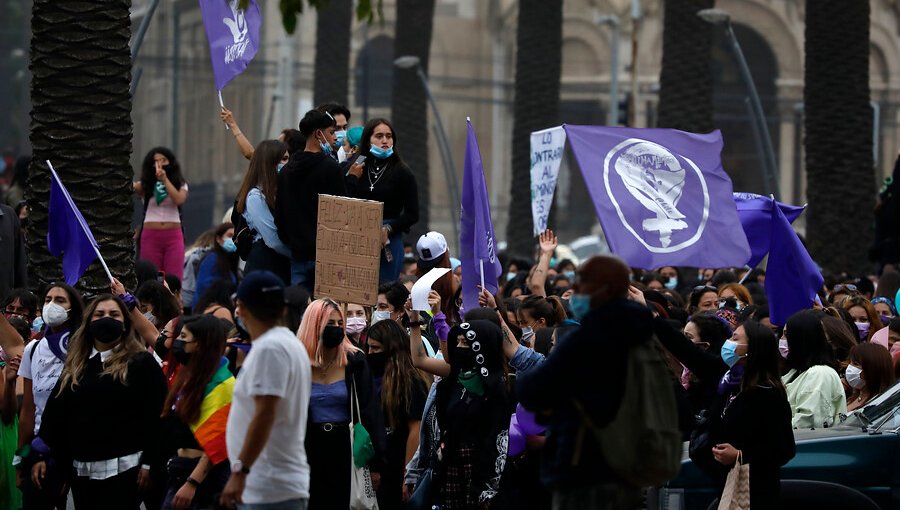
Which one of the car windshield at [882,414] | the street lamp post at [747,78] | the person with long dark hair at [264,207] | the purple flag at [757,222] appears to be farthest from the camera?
the street lamp post at [747,78]

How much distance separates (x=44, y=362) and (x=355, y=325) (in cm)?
193

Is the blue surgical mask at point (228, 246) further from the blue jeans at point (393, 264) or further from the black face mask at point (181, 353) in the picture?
the black face mask at point (181, 353)

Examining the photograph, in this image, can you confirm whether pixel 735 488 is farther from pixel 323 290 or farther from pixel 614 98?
pixel 614 98

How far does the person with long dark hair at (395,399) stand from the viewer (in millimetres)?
10453

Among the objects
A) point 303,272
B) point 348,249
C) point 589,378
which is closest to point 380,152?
point 303,272

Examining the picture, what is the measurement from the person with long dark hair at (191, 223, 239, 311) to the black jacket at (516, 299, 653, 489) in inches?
283

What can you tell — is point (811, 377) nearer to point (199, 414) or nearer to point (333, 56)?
point (199, 414)

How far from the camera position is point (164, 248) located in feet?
50.8

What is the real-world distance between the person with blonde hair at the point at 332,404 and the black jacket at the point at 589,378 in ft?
7.68

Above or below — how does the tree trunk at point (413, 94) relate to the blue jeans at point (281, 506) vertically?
above

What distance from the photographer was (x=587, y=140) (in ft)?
40.9

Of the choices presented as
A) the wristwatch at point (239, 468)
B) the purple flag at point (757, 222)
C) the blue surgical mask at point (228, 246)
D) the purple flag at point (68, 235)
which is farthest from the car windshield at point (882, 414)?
the blue surgical mask at point (228, 246)

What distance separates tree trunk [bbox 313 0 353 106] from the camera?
32906 millimetres

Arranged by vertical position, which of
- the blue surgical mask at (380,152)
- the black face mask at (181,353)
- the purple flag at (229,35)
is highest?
the purple flag at (229,35)
